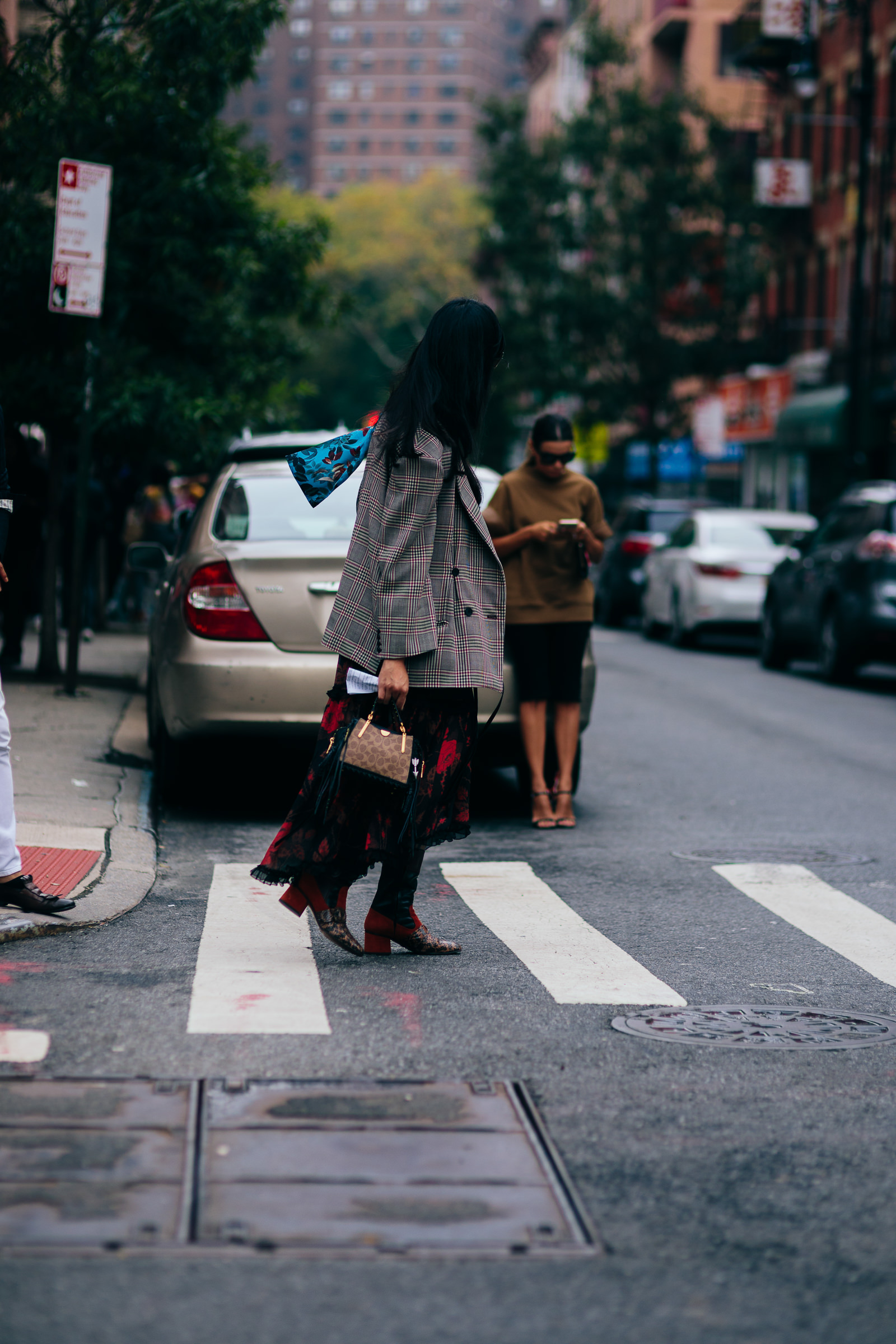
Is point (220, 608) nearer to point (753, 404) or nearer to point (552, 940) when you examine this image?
point (552, 940)

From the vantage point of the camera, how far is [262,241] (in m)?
14.7

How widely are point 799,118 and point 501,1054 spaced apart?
35.5m

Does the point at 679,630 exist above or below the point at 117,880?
above

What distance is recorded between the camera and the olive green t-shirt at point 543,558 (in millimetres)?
8562

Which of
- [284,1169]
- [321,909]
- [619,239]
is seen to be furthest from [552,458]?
[619,239]

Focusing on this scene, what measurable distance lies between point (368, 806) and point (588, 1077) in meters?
1.38

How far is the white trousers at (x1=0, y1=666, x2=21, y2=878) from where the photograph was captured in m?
5.70

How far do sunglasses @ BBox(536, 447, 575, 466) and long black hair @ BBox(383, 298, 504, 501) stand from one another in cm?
297

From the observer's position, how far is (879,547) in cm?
1720

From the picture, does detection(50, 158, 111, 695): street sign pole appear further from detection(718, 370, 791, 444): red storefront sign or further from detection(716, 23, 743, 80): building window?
detection(716, 23, 743, 80): building window

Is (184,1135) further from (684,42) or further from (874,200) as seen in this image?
(684,42)

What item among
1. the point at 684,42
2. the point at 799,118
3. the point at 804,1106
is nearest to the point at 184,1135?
the point at 804,1106

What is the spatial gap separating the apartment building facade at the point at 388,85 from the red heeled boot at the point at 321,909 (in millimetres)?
165202

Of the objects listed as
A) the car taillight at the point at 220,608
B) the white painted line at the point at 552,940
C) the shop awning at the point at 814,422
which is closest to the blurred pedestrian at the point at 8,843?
the white painted line at the point at 552,940
